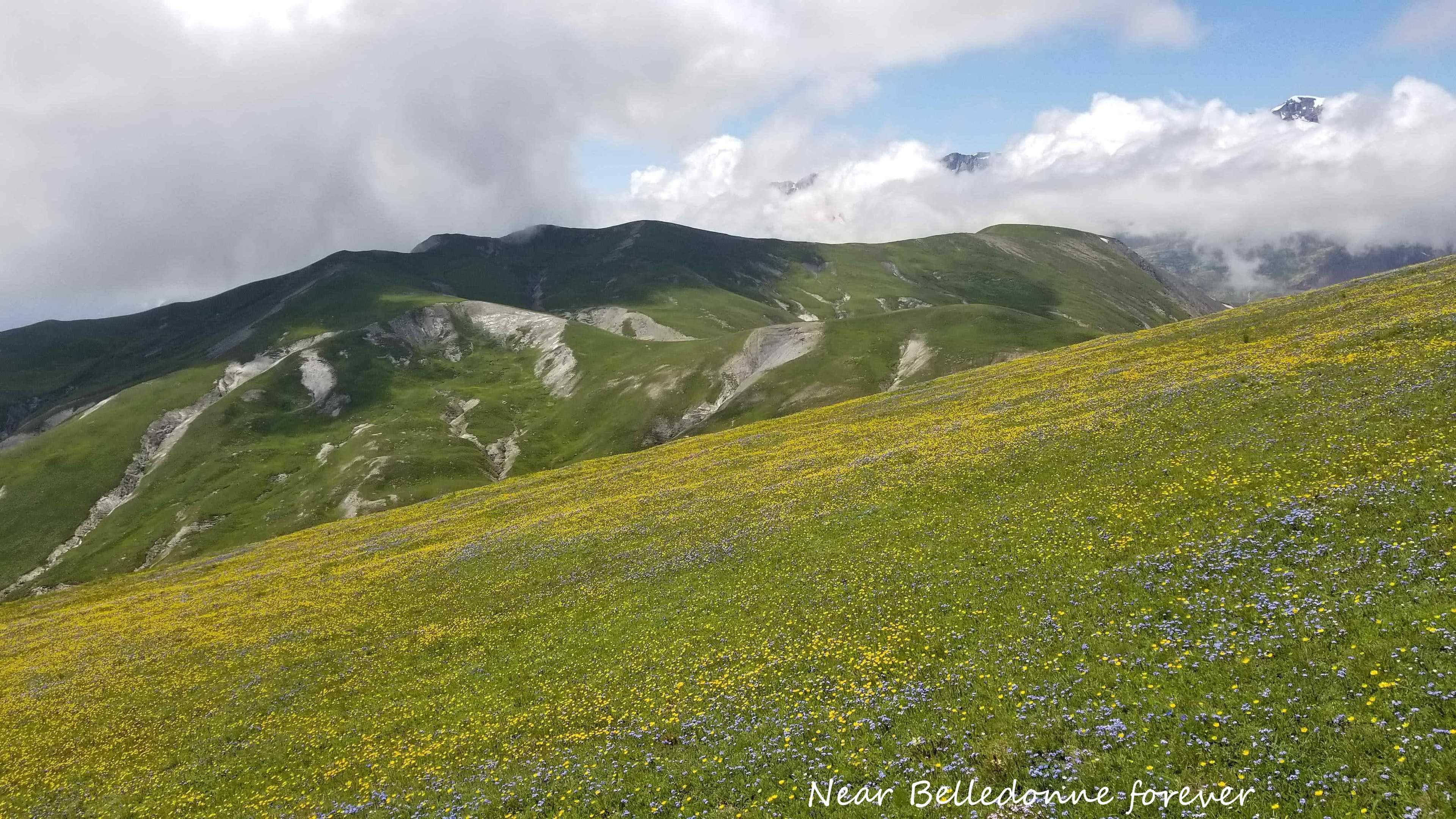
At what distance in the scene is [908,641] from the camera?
70.5 ft

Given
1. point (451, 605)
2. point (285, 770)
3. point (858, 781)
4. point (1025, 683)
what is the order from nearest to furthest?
point (858, 781), point (1025, 683), point (285, 770), point (451, 605)

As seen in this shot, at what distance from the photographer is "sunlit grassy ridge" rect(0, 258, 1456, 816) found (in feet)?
46.2

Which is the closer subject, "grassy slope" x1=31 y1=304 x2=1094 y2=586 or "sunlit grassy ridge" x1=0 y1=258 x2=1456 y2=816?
"sunlit grassy ridge" x1=0 y1=258 x2=1456 y2=816

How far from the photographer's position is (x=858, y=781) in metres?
15.1

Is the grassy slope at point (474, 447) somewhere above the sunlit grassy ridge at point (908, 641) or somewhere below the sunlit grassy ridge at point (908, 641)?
above

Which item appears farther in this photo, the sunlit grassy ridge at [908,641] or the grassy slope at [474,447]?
the grassy slope at [474,447]

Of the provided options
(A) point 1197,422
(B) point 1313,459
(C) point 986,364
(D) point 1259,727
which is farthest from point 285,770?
(C) point 986,364

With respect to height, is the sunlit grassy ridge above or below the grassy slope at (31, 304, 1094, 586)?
below

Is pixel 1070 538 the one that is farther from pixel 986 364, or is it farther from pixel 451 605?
pixel 986 364

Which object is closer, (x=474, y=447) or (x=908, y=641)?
(x=908, y=641)

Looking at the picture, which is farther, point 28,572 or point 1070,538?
point 28,572

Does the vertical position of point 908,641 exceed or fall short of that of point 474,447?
it falls short

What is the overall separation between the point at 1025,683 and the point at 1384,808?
7275mm

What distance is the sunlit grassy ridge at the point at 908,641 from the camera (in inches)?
554
